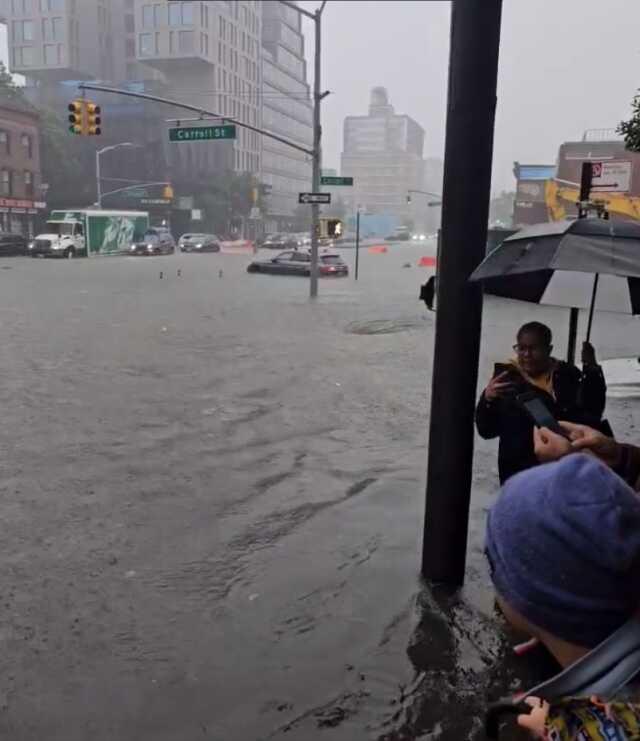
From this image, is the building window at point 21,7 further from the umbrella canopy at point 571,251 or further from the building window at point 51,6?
the umbrella canopy at point 571,251

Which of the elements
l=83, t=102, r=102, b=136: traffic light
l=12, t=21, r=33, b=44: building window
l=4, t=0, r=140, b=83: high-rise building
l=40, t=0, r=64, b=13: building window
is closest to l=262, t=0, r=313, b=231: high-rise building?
l=83, t=102, r=102, b=136: traffic light

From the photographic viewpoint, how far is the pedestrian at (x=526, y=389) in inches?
148

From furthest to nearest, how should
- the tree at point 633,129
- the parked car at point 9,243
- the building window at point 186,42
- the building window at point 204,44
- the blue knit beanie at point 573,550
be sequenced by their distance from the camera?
the building window at point 204,44
the building window at point 186,42
the parked car at point 9,243
the tree at point 633,129
the blue knit beanie at point 573,550

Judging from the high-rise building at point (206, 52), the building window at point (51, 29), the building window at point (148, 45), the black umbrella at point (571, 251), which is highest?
the high-rise building at point (206, 52)

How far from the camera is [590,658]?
52.4 inches

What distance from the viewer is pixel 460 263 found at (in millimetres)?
3568

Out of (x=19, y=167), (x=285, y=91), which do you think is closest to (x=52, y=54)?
(x=19, y=167)

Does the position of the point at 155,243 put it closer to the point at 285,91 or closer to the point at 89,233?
the point at 285,91

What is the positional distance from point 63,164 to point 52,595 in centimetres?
1462

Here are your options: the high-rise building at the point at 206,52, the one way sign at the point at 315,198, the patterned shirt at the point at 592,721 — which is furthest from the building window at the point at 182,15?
the patterned shirt at the point at 592,721

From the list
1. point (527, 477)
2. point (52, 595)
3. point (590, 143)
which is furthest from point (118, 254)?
point (527, 477)

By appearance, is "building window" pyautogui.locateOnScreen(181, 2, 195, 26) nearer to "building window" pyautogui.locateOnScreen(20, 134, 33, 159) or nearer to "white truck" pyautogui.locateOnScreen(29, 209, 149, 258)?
"white truck" pyautogui.locateOnScreen(29, 209, 149, 258)

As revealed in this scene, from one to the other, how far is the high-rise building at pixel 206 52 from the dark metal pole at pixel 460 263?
1057 centimetres

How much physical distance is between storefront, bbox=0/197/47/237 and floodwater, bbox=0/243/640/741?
280 centimetres
